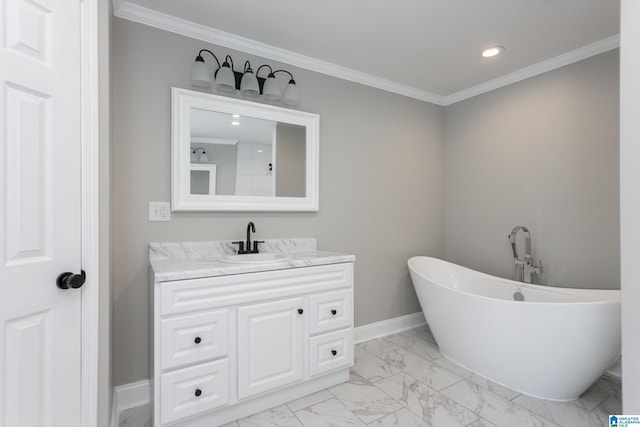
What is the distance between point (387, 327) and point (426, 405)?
1078 mm

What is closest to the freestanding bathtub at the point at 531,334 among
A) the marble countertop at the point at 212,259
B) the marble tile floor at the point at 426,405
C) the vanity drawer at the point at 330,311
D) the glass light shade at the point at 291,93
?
the marble tile floor at the point at 426,405

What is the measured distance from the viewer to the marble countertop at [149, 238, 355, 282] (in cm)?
157

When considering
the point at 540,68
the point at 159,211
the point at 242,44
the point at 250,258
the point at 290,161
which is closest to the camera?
the point at 159,211

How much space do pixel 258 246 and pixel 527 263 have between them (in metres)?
2.28

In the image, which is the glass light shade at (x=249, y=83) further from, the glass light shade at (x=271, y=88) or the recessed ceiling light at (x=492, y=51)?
the recessed ceiling light at (x=492, y=51)

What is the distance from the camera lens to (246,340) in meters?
1.70

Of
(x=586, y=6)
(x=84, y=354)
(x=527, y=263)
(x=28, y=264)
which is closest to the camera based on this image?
(x=28, y=264)

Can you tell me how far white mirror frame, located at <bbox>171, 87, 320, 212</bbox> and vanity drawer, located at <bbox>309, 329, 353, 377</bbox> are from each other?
100cm

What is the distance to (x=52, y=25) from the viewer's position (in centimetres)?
112

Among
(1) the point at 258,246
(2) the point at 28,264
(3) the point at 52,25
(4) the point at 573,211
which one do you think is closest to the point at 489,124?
(4) the point at 573,211

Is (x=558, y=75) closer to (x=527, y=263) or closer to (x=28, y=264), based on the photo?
(x=527, y=263)

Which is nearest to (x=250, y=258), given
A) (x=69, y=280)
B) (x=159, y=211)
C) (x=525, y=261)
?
(x=159, y=211)

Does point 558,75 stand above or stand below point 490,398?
above

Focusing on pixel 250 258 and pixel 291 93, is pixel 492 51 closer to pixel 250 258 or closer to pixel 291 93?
pixel 291 93
